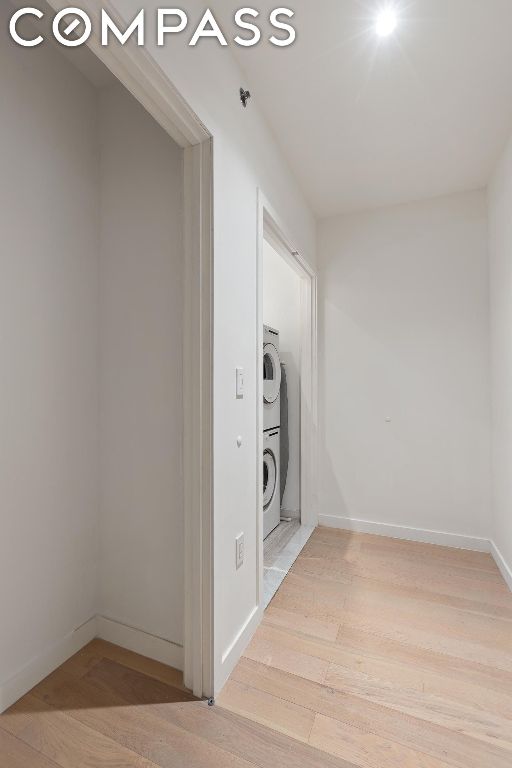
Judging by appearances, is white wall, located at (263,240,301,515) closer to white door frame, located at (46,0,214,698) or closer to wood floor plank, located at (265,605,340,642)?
wood floor plank, located at (265,605,340,642)

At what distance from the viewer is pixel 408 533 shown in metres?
2.87

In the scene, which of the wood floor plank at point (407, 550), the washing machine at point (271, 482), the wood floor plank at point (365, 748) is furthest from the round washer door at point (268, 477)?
the wood floor plank at point (365, 748)

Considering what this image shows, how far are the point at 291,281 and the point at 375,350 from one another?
963mm

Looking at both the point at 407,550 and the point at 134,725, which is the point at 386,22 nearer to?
the point at 134,725

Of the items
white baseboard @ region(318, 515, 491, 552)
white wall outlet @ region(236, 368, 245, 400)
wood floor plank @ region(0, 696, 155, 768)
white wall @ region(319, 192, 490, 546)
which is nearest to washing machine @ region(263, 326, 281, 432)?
white wall @ region(319, 192, 490, 546)

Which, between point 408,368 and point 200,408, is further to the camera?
point 408,368

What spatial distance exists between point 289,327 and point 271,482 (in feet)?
4.42

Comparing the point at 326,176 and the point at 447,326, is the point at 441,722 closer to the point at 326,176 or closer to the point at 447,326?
the point at 447,326

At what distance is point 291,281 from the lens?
10.9ft

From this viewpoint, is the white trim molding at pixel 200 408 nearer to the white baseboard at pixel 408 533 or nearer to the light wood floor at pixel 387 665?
the light wood floor at pixel 387 665

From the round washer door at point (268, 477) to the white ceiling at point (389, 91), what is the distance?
2.01 m

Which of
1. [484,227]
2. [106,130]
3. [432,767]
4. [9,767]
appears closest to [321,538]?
[432,767]

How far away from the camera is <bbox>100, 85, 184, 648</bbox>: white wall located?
5.29ft

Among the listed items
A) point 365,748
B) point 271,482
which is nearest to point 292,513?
point 271,482
